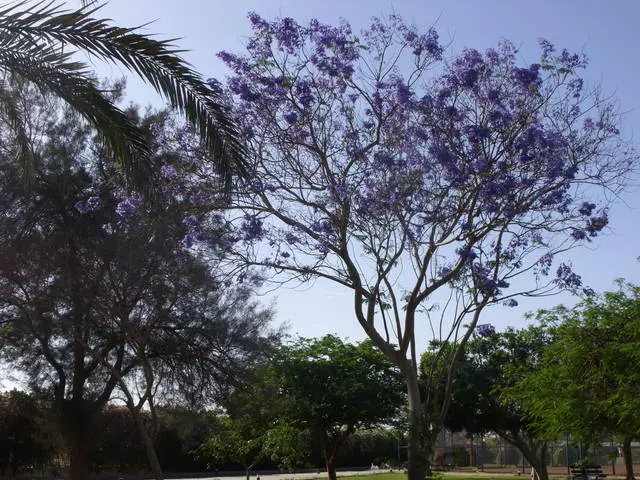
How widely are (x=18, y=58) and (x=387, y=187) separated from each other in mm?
6782

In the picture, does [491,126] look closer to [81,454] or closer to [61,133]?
[61,133]

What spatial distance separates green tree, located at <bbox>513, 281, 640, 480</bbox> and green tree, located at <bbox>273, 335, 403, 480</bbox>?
12535 mm

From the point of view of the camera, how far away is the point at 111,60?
859 centimetres

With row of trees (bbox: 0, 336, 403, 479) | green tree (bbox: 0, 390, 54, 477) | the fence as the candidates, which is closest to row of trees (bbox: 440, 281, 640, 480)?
row of trees (bbox: 0, 336, 403, 479)

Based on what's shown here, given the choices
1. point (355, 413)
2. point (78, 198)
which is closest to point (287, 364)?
point (355, 413)

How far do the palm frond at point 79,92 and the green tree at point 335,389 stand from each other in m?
21.4

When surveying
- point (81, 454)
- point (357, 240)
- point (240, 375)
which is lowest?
point (81, 454)

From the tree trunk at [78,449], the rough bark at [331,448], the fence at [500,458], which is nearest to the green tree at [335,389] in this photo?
the rough bark at [331,448]

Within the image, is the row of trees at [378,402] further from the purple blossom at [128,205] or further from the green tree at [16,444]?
the purple blossom at [128,205]

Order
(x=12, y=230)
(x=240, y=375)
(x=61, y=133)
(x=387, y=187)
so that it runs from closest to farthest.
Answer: (x=387, y=187) < (x=12, y=230) < (x=61, y=133) < (x=240, y=375)

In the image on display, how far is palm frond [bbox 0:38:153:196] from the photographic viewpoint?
8.52m

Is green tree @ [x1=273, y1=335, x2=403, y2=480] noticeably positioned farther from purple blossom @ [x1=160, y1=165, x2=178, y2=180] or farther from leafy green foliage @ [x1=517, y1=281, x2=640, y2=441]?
purple blossom @ [x1=160, y1=165, x2=178, y2=180]

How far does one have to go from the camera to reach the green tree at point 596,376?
16.9 m

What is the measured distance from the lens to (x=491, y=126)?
44.9 feet
